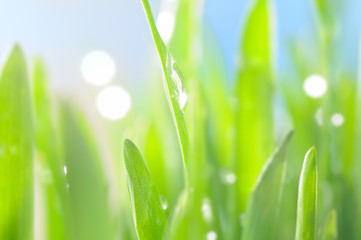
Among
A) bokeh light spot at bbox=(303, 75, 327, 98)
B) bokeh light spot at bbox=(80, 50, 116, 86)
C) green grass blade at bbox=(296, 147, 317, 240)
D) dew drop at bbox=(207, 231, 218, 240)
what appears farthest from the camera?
bokeh light spot at bbox=(80, 50, 116, 86)

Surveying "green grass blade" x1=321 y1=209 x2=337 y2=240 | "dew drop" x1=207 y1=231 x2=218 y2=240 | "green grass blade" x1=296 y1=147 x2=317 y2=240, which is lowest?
"green grass blade" x1=321 y1=209 x2=337 y2=240

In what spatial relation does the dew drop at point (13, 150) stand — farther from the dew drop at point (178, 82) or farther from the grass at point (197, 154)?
the dew drop at point (178, 82)

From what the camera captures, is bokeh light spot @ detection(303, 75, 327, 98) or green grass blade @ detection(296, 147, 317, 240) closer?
green grass blade @ detection(296, 147, 317, 240)

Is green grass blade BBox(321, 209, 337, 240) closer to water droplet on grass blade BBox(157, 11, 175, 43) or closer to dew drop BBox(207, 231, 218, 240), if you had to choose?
dew drop BBox(207, 231, 218, 240)

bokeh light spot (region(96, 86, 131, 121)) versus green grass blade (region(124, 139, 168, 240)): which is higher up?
bokeh light spot (region(96, 86, 131, 121))

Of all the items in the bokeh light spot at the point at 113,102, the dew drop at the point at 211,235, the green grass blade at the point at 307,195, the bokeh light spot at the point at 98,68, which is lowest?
the dew drop at the point at 211,235

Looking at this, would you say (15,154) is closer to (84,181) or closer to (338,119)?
(84,181)

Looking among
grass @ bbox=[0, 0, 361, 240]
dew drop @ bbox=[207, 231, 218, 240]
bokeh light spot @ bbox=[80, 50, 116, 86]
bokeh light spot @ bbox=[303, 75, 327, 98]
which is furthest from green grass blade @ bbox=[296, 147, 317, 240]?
bokeh light spot @ bbox=[80, 50, 116, 86]

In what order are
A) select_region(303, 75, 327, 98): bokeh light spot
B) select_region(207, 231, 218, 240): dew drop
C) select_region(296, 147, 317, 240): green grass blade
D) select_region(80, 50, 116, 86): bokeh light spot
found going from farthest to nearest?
select_region(80, 50, 116, 86): bokeh light spot → select_region(303, 75, 327, 98): bokeh light spot → select_region(207, 231, 218, 240): dew drop → select_region(296, 147, 317, 240): green grass blade

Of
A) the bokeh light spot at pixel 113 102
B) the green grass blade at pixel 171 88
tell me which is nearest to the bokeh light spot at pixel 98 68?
the bokeh light spot at pixel 113 102

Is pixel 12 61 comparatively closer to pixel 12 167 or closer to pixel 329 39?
pixel 12 167
